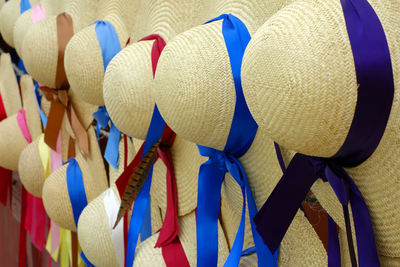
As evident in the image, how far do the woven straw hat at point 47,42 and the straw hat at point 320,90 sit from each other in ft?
1.86

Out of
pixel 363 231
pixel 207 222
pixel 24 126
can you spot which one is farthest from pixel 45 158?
pixel 363 231

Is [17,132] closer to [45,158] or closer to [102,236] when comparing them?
[45,158]

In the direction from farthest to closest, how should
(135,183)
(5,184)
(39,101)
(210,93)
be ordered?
(5,184) → (39,101) → (135,183) → (210,93)

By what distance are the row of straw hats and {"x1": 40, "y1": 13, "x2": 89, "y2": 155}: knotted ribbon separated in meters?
0.01

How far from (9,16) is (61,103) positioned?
44 cm

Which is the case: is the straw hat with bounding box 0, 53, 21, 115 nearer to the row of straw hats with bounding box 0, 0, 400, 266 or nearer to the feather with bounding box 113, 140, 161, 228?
the row of straw hats with bounding box 0, 0, 400, 266

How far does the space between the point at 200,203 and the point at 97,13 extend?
457 millimetres

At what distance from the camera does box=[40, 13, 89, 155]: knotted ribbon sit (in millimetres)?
845

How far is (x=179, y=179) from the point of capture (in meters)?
0.64

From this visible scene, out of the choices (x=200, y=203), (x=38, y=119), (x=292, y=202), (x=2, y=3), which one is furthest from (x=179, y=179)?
A: (x=2, y=3)

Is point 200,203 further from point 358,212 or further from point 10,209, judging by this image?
point 10,209

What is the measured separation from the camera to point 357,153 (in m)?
0.34

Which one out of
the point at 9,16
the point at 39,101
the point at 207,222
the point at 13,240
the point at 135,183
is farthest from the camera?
the point at 13,240

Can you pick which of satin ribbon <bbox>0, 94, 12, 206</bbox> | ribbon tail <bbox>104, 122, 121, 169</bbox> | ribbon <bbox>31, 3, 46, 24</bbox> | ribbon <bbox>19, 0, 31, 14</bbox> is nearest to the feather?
ribbon tail <bbox>104, 122, 121, 169</bbox>
